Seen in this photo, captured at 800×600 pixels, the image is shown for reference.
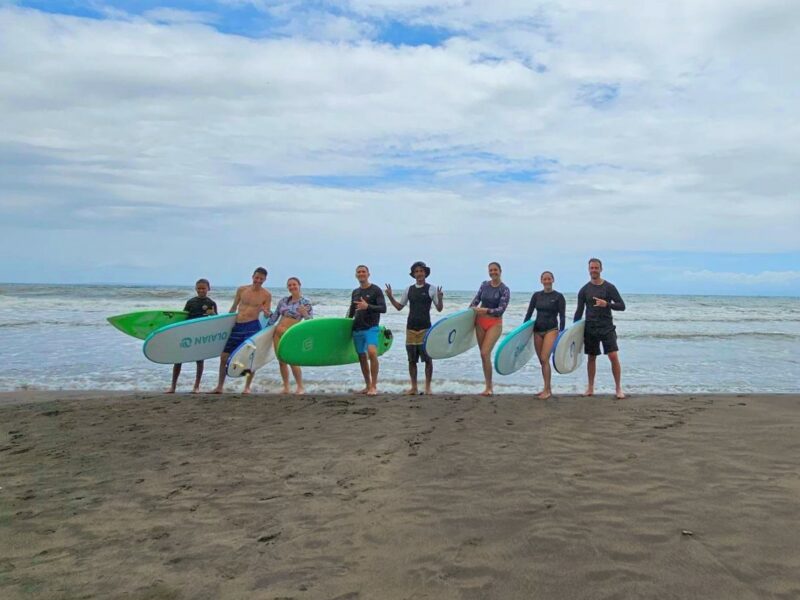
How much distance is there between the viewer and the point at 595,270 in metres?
6.69

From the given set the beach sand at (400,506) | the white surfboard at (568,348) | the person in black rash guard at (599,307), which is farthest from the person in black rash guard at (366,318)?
the person in black rash guard at (599,307)

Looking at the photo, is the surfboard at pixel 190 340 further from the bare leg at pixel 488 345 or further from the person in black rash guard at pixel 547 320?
the person in black rash guard at pixel 547 320

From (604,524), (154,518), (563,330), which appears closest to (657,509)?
(604,524)

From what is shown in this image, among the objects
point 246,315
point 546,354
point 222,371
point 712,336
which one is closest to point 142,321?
point 222,371

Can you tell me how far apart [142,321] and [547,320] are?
552 centimetres

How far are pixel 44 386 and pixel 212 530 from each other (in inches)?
257

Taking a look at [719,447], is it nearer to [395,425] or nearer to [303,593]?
[395,425]

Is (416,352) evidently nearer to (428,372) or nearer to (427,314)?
(428,372)

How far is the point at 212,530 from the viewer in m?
3.09

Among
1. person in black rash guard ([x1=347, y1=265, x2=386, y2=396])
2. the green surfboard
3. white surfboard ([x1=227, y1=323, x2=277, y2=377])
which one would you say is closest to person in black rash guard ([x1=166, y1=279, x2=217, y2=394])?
white surfboard ([x1=227, y1=323, x2=277, y2=377])

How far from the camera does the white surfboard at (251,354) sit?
23.6ft

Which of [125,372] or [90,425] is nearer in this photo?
[90,425]

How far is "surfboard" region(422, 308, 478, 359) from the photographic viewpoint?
7.25m

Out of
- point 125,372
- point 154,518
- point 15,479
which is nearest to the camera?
point 154,518
